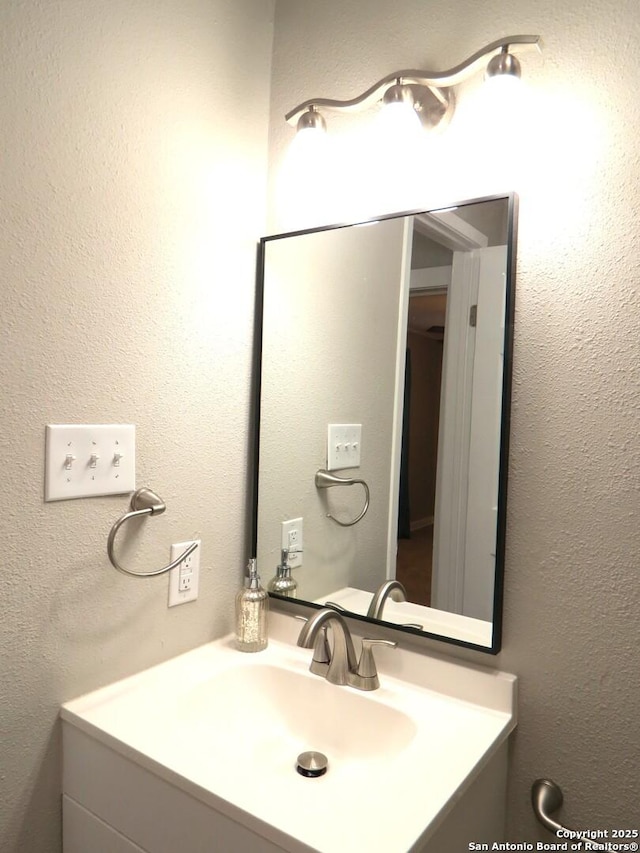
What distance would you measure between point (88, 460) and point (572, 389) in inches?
32.2

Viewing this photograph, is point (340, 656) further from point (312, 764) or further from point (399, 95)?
point (399, 95)

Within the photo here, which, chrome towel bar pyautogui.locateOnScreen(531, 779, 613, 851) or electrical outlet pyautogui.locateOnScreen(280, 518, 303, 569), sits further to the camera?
electrical outlet pyautogui.locateOnScreen(280, 518, 303, 569)

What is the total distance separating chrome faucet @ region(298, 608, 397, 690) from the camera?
106 centimetres

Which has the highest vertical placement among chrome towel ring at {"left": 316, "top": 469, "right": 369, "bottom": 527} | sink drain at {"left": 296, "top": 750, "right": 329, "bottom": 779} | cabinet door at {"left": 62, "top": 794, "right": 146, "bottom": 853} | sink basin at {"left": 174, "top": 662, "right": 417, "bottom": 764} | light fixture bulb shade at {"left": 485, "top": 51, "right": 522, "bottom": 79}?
light fixture bulb shade at {"left": 485, "top": 51, "right": 522, "bottom": 79}

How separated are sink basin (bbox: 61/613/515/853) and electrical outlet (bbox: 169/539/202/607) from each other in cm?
12

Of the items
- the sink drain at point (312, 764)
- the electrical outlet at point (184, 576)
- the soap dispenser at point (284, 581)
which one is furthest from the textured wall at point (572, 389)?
the electrical outlet at point (184, 576)

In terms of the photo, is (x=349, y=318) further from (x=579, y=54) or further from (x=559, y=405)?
(x=579, y=54)

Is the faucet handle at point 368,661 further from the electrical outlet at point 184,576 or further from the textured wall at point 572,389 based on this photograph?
the electrical outlet at point 184,576

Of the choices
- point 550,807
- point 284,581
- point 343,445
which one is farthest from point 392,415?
point 550,807

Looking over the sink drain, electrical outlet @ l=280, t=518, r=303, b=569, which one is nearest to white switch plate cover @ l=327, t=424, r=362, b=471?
electrical outlet @ l=280, t=518, r=303, b=569

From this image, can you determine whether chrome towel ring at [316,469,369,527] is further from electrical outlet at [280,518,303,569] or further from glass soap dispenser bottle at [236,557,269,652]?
glass soap dispenser bottle at [236,557,269,652]

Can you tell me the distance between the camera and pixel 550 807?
97 centimetres

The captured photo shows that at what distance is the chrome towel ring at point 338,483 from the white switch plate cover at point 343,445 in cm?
2

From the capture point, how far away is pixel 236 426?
1.29m
